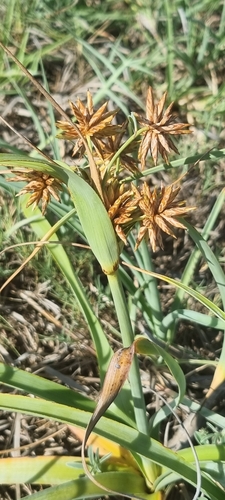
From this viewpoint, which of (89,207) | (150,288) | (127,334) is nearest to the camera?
(89,207)

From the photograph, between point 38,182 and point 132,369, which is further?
point 132,369

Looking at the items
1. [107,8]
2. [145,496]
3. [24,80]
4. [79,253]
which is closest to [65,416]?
[145,496]

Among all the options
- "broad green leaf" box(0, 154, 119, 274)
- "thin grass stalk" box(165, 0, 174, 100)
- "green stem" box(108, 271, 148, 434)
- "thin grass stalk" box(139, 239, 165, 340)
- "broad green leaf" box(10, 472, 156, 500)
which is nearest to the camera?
"broad green leaf" box(0, 154, 119, 274)

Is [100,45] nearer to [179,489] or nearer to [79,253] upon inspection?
[79,253]

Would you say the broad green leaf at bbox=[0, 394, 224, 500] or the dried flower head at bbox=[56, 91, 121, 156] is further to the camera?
the broad green leaf at bbox=[0, 394, 224, 500]

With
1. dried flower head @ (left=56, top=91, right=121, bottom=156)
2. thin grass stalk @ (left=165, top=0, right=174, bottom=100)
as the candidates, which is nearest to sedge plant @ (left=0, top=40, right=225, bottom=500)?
dried flower head @ (left=56, top=91, right=121, bottom=156)

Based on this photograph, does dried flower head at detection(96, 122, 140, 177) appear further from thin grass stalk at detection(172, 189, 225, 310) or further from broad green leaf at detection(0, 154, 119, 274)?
thin grass stalk at detection(172, 189, 225, 310)

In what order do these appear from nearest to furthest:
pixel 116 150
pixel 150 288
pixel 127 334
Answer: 1. pixel 116 150
2. pixel 127 334
3. pixel 150 288

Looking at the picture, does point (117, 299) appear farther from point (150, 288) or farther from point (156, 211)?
point (150, 288)

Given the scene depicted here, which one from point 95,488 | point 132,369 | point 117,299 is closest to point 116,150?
point 117,299
